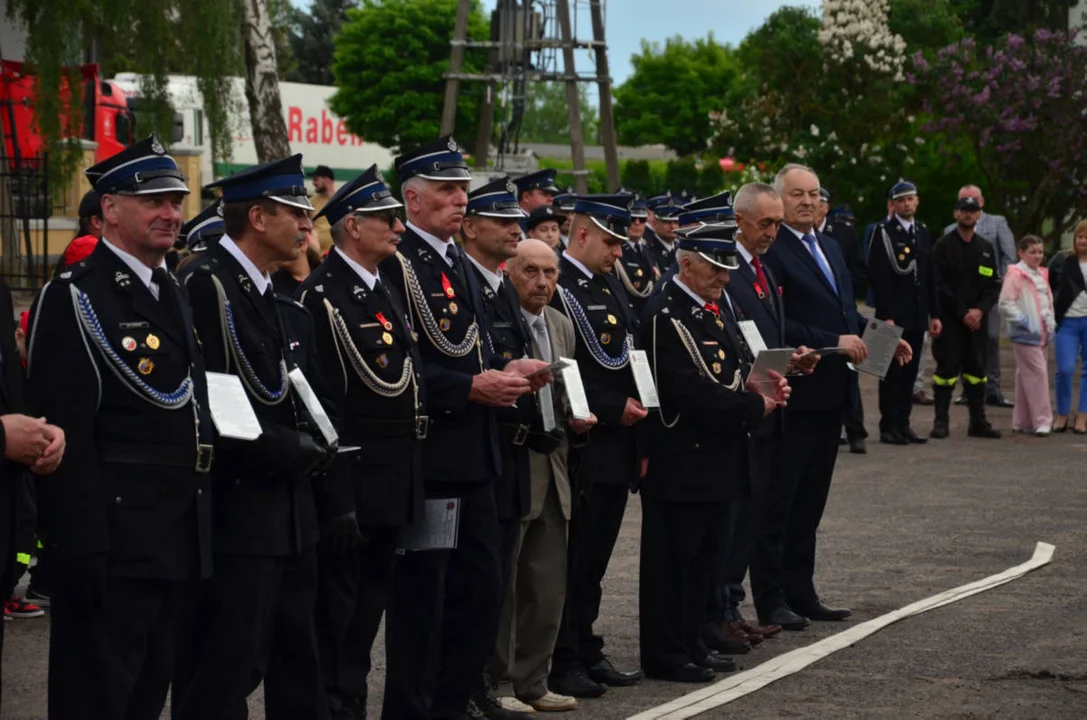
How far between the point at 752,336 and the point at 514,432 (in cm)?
202

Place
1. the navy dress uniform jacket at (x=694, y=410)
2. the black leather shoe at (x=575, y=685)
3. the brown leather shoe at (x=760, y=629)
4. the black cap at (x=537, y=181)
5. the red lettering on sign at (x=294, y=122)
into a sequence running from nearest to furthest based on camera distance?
the black leather shoe at (x=575, y=685) → the navy dress uniform jacket at (x=694, y=410) → the brown leather shoe at (x=760, y=629) → the black cap at (x=537, y=181) → the red lettering on sign at (x=294, y=122)

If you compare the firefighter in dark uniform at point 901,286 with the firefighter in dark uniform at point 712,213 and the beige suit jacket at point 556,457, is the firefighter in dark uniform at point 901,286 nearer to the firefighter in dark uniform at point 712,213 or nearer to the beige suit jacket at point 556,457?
the firefighter in dark uniform at point 712,213

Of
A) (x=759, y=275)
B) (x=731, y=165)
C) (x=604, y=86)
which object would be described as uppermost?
(x=604, y=86)

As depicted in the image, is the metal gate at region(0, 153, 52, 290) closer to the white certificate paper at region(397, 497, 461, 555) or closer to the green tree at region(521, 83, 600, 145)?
the white certificate paper at region(397, 497, 461, 555)

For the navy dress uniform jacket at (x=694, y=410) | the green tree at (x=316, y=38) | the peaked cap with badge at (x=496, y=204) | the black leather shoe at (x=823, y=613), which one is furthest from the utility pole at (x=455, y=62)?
the green tree at (x=316, y=38)

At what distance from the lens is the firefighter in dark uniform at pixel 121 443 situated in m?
5.66

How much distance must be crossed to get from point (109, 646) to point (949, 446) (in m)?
13.3

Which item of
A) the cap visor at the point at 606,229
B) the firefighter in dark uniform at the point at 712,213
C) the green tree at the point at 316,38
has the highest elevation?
the green tree at the point at 316,38

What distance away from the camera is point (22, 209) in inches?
740

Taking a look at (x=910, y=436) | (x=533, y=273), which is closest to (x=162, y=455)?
(x=533, y=273)

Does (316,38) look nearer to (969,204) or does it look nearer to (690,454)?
(969,204)

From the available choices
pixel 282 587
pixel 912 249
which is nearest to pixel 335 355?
pixel 282 587

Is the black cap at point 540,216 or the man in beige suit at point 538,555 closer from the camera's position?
the man in beige suit at point 538,555

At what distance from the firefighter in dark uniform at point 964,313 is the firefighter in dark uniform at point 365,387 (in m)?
12.2
